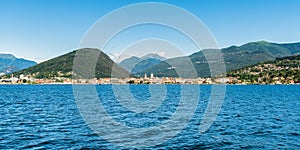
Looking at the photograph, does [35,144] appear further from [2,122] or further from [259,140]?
[259,140]

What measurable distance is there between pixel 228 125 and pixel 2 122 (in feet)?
95.0

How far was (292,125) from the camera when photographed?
132ft

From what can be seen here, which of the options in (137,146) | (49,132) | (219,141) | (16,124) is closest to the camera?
(137,146)

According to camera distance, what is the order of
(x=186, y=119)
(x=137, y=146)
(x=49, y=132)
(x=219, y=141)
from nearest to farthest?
(x=137, y=146), (x=219, y=141), (x=49, y=132), (x=186, y=119)

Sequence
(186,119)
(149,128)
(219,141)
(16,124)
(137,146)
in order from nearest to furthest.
A: (137,146), (219,141), (149,128), (16,124), (186,119)

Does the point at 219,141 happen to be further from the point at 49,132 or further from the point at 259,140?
the point at 49,132

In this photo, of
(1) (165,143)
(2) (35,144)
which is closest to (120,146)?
(1) (165,143)

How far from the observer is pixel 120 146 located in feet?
88.6

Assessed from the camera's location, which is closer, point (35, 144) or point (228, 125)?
point (35, 144)

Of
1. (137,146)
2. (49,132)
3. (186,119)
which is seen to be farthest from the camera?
(186,119)

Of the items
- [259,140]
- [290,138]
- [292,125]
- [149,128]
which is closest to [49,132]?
[149,128]

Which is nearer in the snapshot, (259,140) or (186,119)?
→ (259,140)

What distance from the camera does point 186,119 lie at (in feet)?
145

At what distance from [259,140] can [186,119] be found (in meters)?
14.4
